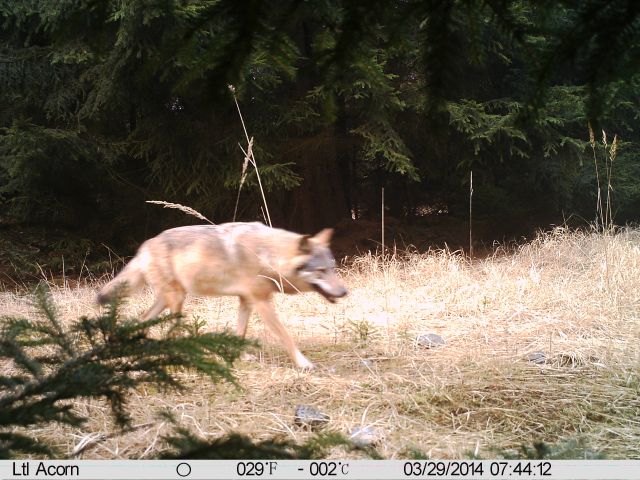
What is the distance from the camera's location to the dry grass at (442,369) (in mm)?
2910

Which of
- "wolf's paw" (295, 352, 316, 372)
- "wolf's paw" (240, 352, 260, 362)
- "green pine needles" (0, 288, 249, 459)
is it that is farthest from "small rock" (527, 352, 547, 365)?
"green pine needles" (0, 288, 249, 459)

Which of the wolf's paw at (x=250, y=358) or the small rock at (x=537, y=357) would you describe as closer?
the small rock at (x=537, y=357)

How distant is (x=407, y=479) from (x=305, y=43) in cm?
575

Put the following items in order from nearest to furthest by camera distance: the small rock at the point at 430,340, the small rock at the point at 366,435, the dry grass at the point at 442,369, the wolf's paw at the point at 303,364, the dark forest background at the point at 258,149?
the small rock at the point at 366,435
the dry grass at the point at 442,369
the wolf's paw at the point at 303,364
the small rock at the point at 430,340
the dark forest background at the point at 258,149

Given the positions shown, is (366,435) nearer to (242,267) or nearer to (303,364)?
(303,364)

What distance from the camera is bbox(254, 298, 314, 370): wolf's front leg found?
12.5ft

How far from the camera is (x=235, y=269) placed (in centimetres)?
397

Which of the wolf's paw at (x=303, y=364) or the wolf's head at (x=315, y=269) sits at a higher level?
the wolf's head at (x=315, y=269)

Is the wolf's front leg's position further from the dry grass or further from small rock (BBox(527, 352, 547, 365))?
small rock (BBox(527, 352, 547, 365))

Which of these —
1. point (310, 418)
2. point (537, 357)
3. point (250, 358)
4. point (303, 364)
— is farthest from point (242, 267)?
point (537, 357)

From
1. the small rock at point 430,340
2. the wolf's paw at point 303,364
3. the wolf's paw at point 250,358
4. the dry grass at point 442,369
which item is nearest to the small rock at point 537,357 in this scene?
the dry grass at point 442,369

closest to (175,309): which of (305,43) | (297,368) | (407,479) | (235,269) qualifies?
(235,269)

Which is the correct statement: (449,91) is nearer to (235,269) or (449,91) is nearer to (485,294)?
(235,269)

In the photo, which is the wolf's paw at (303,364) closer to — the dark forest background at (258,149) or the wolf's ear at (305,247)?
the wolf's ear at (305,247)
